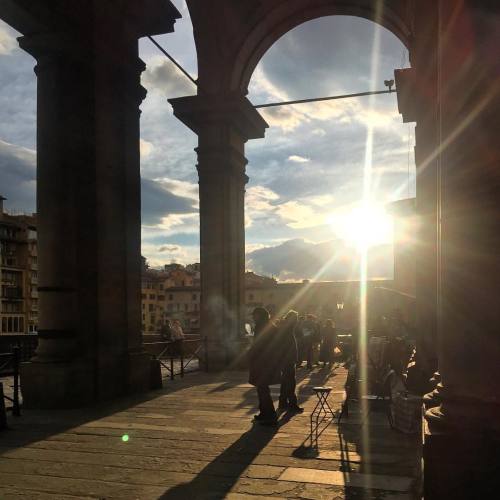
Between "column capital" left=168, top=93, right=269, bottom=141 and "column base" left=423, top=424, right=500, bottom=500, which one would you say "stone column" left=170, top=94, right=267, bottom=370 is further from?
"column base" left=423, top=424, right=500, bottom=500

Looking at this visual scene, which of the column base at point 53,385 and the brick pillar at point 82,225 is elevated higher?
the brick pillar at point 82,225

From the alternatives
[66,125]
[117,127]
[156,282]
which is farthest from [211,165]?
[156,282]

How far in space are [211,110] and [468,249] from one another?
483 inches

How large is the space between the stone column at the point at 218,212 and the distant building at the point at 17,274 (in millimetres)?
97135

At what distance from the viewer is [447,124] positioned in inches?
177

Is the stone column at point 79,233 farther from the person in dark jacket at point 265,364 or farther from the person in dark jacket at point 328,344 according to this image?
the person in dark jacket at point 328,344

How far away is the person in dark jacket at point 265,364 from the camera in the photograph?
801 centimetres

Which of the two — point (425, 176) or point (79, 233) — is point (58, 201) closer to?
point (79, 233)

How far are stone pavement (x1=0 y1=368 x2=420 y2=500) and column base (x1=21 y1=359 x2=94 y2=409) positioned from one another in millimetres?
397

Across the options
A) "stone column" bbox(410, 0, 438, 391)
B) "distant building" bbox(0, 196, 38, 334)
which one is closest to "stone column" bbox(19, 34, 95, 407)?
"stone column" bbox(410, 0, 438, 391)

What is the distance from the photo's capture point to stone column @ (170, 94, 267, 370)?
15.7 m

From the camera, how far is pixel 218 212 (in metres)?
16.0

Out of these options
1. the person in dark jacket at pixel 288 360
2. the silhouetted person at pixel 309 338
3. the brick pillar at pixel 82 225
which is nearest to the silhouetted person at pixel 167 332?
the silhouetted person at pixel 309 338

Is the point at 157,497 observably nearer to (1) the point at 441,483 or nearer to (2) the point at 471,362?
(1) the point at 441,483
